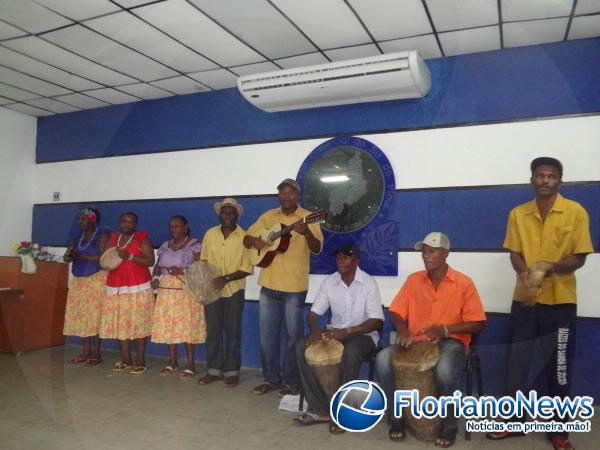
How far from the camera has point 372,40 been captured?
369 cm

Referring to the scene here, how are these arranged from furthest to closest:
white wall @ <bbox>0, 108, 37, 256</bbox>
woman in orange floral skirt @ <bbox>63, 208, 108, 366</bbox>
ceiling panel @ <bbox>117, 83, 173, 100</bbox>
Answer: white wall @ <bbox>0, 108, 37, 256</bbox>, ceiling panel @ <bbox>117, 83, 173, 100</bbox>, woman in orange floral skirt @ <bbox>63, 208, 108, 366</bbox>

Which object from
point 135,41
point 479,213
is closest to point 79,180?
point 135,41

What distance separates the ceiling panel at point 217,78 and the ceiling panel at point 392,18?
150cm

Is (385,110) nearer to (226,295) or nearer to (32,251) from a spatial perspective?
(226,295)

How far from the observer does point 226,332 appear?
4.13 m

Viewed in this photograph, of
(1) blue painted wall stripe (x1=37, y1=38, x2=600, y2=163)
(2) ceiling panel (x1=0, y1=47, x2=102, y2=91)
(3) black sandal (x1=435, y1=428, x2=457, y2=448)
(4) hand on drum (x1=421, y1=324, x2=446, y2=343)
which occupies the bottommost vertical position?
(3) black sandal (x1=435, y1=428, x2=457, y2=448)

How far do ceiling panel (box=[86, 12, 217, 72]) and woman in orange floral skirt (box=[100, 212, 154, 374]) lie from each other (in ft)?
5.40

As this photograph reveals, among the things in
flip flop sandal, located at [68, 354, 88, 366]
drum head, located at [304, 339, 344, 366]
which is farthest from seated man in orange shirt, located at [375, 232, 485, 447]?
flip flop sandal, located at [68, 354, 88, 366]

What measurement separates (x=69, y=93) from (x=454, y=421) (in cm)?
478

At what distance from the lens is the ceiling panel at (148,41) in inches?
138

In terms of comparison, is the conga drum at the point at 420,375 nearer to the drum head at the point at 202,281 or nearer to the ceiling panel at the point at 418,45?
the drum head at the point at 202,281

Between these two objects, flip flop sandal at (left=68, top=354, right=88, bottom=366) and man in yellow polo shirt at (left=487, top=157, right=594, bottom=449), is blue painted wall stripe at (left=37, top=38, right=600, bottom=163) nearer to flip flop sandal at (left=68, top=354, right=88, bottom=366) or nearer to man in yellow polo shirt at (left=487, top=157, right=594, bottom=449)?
A: man in yellow polo shirt at (left=487, top=157, right=594, bottom=449)

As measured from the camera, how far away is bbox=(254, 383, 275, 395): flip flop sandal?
3793 millimetres

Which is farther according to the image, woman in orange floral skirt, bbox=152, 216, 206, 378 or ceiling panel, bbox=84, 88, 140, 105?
ceiling panel, bbox=84, 88, 140, 105
